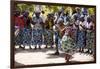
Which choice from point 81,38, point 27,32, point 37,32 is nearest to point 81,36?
point 81,38

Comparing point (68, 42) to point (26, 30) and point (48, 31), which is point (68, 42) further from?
point (26, 30)

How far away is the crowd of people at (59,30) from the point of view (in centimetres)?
206

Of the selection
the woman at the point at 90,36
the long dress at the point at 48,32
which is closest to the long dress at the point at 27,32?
the long dress at the point at 48,32

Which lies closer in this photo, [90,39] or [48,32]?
[48,32]

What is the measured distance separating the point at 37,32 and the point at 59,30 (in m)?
0.25

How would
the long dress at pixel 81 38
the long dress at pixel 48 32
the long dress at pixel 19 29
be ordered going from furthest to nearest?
the long dress at pixel 81 38
the long dress at pixel 48 32
the long dress at pixel 19 29

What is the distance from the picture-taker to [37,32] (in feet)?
6.93

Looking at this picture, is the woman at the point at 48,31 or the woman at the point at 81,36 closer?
the woman at the point at 48,31

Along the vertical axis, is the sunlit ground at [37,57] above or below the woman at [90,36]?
below

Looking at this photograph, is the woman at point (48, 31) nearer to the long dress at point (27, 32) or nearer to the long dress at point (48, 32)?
the long dress at point (48, 32)

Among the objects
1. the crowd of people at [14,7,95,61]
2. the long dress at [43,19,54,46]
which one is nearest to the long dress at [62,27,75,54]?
the crowd of people at [14,7,95,61]

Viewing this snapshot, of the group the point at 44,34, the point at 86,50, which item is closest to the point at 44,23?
the point at 44,34

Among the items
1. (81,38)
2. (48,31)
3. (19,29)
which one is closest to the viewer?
(19,29)

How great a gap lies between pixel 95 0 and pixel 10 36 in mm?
1078
